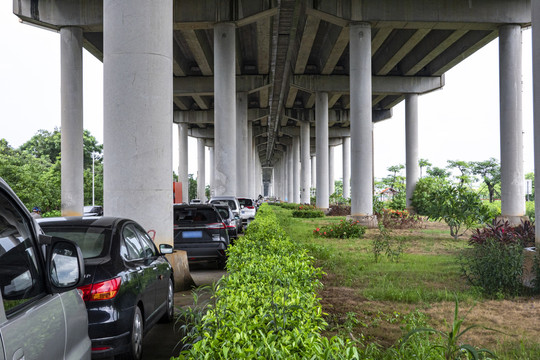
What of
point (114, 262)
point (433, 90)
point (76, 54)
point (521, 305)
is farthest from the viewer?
point (433, 90)

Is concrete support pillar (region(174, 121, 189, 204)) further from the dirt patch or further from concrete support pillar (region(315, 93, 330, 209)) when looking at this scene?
the dirt patch

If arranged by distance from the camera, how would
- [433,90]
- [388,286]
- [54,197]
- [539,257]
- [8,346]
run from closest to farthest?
[8,346], [539,257], [388,286], [433,90], [54,197]

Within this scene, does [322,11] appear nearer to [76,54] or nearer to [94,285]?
[76,54]

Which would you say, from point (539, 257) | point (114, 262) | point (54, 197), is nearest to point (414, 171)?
point (54, 197)

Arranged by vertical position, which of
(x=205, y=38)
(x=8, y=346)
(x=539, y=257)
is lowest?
(x=539, y=257)

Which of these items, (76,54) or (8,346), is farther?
(76,54)

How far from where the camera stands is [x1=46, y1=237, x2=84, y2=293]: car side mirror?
270 centimetres

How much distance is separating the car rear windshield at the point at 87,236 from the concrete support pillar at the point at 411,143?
3670 centimetres

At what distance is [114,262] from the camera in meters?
4.93

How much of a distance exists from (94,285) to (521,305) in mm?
5799

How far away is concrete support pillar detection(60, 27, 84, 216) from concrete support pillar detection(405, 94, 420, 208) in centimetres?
2523

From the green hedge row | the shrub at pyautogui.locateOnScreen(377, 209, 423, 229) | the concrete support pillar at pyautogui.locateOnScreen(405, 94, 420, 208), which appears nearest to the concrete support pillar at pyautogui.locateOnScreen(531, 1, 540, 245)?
the green hedge row

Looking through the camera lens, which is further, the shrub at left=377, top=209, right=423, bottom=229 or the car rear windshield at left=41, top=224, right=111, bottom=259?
the shrub at left=377, top=209, right=423, bottom=229

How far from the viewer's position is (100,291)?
4566 mm
